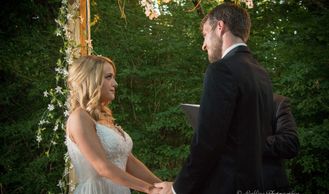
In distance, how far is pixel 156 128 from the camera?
21.5 ft

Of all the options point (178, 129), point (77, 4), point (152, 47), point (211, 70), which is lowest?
point (178, 129)

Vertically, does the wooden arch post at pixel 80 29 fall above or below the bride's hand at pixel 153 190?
above

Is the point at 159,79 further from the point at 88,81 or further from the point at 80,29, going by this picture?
the point at 88,81

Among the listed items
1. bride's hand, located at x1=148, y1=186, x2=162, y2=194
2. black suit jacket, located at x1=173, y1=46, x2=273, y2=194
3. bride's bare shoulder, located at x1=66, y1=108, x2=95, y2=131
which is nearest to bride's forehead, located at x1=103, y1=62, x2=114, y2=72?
bride's bare shoulder, located at x1=66, y1=108, x2=95, y2=131

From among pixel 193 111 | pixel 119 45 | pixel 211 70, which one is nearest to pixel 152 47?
pixel 119 45

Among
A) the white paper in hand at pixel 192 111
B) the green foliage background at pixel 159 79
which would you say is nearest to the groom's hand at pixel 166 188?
the white paper in hand at pixel 192 111

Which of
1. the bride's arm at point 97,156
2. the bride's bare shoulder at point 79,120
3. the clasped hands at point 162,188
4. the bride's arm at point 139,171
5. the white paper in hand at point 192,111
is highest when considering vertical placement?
the white paper in hand at point 192,111

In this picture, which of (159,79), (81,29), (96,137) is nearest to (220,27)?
(96,137)

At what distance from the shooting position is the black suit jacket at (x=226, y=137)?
2119mm

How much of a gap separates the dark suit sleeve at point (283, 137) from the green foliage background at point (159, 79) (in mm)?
2854

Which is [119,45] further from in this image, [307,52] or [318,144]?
[318,144]

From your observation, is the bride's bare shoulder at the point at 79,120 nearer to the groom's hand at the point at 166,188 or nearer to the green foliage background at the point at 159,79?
the groom's hand at the point at 166,188

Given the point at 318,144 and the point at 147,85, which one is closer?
the point at 318,144

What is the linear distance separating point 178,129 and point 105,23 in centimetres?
191
